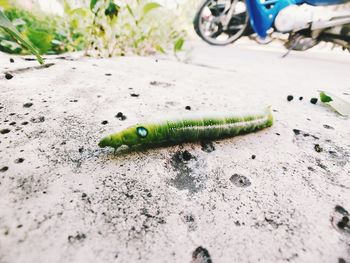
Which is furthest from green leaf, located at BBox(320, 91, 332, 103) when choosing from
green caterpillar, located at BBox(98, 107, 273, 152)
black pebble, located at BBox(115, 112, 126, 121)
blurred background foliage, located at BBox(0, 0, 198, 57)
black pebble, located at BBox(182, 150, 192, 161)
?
blurred background foliage, located at BBox(0, 0, 198, 57)

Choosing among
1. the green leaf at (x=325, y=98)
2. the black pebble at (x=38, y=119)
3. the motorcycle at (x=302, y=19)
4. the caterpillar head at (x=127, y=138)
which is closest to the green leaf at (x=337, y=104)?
the green leaf at (x=325, y=98)

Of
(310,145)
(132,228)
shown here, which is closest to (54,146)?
(132,228)

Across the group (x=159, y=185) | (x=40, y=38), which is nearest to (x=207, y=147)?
(x=159, y=185)

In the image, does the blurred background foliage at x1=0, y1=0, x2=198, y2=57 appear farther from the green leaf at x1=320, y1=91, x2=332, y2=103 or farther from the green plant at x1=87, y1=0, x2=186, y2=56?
the green leaf at x1=320, y1=91, x2=332, y2=103

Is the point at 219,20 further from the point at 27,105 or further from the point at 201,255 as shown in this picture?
the point at 201,255

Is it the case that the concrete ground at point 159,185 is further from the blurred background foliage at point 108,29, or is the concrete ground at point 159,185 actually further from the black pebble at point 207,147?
the blurred background foliage at point 108,29

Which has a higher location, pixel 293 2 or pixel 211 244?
pixel 293 2

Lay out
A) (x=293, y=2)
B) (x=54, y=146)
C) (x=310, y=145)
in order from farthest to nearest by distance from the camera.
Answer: (x=293, y=2) < (x=310, y=145) < (x=54, y=146)

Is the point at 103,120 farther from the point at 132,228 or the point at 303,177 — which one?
the point at 303,177
